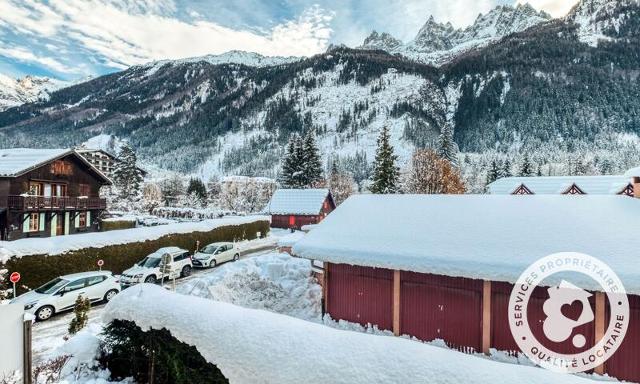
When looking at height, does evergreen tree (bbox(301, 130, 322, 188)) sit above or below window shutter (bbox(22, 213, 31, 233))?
above

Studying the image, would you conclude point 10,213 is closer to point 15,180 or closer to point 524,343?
point 15,180

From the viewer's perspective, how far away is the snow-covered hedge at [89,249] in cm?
1786

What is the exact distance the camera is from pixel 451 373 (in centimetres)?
499

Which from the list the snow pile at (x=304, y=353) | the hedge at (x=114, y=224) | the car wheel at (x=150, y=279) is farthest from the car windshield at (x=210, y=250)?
the hedge at (x=114, y=224)

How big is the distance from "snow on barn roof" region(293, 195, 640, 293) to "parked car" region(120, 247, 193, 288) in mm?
10529

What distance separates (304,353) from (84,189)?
4097 cm

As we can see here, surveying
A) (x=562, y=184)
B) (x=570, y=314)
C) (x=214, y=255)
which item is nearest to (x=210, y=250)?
(x=214, y=255)

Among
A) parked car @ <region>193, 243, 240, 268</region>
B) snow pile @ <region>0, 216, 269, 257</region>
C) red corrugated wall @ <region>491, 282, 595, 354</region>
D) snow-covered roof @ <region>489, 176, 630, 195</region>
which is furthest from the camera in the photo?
snow-covered roof @ <region>489, 176, 630, 195</region>

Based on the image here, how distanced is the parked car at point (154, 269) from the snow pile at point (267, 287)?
2.58 meters

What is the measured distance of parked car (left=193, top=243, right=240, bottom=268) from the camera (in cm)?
2662

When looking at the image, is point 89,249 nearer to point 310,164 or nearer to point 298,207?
point 298,207

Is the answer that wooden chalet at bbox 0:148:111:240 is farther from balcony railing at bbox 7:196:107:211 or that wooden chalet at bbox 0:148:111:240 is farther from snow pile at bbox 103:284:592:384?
snow pile at bbox 103:284:592:384

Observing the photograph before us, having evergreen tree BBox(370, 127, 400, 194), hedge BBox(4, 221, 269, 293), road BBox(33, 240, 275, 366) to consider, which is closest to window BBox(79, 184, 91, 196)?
hedge BBox(4, 221, 269, 293)

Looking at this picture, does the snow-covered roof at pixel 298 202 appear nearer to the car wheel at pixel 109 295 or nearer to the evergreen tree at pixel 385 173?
the evergreen tree at pixel 385 173
